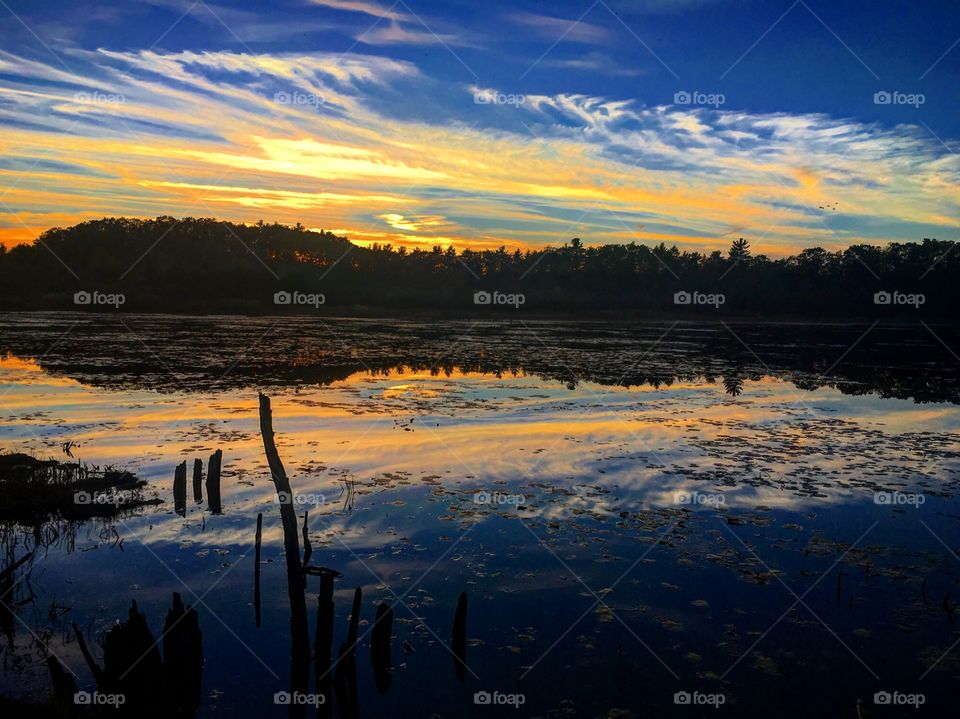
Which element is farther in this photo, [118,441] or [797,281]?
[797,281]

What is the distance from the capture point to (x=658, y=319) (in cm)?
10562

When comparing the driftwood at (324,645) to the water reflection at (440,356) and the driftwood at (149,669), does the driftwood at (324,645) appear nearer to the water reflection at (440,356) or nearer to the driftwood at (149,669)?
the driftwood at (149,669)

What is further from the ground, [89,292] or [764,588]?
[89,292]

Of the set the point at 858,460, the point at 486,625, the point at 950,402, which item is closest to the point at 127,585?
the point at 486,625

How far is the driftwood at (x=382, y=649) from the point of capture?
27.2 ft

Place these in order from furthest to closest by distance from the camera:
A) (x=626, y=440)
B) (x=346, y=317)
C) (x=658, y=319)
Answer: (x=658, y=319)
(x=346, y=317)
(x=626, y=440)

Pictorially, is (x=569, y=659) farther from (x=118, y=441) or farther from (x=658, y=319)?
(x=658, y=319)

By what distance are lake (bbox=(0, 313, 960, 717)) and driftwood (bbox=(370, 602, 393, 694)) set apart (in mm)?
98

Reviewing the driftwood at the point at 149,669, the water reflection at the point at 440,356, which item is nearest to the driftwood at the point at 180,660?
the driftwood at the point at 149,669

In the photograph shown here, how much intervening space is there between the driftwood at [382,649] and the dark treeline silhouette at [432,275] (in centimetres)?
9011

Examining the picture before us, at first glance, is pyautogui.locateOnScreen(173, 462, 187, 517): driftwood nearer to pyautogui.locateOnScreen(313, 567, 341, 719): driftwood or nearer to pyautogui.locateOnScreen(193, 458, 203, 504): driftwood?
pyautogui.locateOnScreen(193, 458, 203, 504): driftwood

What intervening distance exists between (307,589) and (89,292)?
103m

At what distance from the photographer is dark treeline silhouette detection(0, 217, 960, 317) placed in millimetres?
102500

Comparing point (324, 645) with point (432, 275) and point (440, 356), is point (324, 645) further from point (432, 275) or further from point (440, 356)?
point (432, 275)
